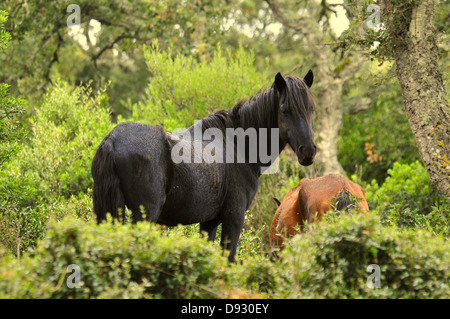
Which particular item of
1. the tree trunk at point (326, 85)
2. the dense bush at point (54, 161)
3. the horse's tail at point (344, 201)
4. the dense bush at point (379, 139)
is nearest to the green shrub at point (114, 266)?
the horse's tail at point (344, 201)

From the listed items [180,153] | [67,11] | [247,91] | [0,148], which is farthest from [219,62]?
[180,153]

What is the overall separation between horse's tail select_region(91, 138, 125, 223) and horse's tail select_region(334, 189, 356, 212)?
2.57 metres

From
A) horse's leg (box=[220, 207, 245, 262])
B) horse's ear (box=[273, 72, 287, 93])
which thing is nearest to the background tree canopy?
horse's leg (box=[220, 207, 245, 262])

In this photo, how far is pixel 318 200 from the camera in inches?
→ 271

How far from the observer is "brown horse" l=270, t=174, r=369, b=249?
21.6 ft

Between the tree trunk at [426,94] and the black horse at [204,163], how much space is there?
219 cm

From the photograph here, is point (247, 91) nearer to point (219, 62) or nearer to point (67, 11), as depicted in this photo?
point (219, 62)

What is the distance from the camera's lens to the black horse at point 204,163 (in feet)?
17.0

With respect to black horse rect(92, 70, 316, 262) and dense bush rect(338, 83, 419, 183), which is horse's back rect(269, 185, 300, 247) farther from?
dense bush rect(338, 83, 419, 183)

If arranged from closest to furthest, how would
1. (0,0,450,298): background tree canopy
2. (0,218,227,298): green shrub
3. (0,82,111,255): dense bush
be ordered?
1. (0,218,227,298): green shrub
2. (0,0,450,298): background tree canopy
3. (0,82,111,255): dense bush

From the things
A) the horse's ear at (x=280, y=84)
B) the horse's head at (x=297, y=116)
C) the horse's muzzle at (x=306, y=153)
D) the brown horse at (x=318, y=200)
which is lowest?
the brown horse at (x=318, y=200)

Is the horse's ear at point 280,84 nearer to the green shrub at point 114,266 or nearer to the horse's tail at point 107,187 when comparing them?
the horse's tail at point 107,187

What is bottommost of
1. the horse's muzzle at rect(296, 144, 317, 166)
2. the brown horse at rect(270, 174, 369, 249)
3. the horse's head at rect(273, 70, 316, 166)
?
the brown horse at rect(270, 174, 369, 249)

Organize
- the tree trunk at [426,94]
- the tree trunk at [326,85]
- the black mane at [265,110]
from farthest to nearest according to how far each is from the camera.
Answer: the tree trunk at [326,85] < the tree trunk at [426,94] < the black mane at [265,110]
